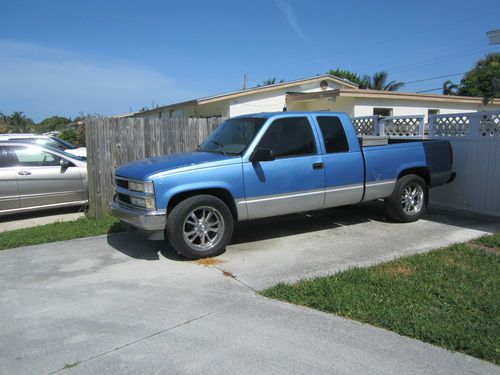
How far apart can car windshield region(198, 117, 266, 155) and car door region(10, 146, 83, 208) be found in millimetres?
3593

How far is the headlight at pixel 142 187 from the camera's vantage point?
5.57m

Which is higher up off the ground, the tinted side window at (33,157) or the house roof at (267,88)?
the house roof at (267,88)

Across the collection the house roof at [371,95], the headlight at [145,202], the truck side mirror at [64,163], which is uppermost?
the house roof at [371,95]

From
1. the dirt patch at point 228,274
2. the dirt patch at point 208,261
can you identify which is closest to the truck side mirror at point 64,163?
the dirt patch at point 208,261

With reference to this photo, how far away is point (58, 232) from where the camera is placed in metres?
7.59

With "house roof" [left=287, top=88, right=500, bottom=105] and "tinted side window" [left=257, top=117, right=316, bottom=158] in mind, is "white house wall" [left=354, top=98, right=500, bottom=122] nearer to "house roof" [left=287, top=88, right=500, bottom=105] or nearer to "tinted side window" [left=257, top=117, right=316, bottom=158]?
"house roof" [left=287, top=88, right=500, bottom=105]

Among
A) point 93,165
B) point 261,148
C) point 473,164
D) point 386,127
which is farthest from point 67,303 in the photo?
point 386,127

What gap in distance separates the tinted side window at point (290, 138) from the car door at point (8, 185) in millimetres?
5247

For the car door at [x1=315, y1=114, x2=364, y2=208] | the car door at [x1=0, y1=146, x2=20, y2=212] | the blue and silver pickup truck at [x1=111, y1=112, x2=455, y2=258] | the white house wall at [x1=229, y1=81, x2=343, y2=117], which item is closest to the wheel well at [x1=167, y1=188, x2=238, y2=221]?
the blue and silver pickup truck at [x1=111, y1=112, x2=455, y2=258]

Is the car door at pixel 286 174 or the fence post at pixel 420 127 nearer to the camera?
the car door at pixel 286 174

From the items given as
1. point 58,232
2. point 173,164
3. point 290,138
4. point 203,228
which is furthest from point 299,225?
point 58,232

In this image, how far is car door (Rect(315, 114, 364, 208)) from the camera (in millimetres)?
6812

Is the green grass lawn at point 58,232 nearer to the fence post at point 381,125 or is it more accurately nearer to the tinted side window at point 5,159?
the tinted side window at point 5,159

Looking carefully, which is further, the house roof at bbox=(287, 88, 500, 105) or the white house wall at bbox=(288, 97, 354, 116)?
the white house wall at bbox=(288, 97, 354, 116)
